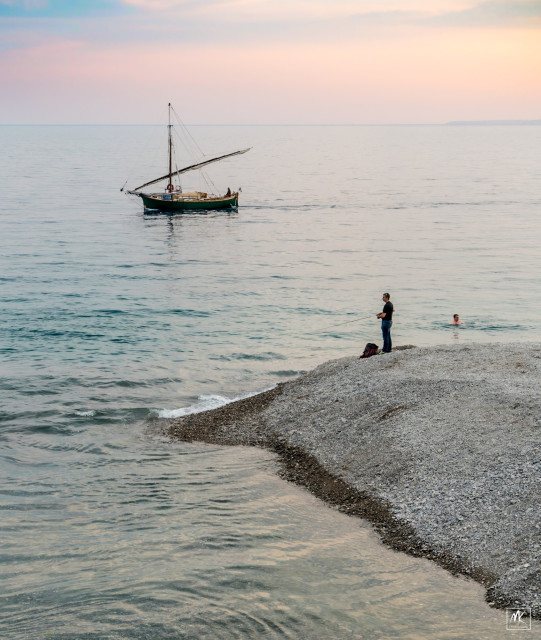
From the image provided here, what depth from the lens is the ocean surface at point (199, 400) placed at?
575 inches

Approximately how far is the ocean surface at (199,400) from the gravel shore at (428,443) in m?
0.87

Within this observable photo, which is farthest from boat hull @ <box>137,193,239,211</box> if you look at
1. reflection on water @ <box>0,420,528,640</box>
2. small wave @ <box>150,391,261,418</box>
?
reflection on water @ <box>0,420,528,640</box>

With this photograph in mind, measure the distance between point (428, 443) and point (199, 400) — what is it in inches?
432

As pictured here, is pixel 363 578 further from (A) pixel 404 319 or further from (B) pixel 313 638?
(A) pixel 404 319

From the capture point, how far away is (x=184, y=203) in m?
94.6

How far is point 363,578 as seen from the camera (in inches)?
604

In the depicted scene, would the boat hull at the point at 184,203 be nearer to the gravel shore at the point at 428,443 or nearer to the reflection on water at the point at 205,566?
the gravel shore at the point at 428,443

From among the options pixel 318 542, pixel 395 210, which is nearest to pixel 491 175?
pixel 395 210

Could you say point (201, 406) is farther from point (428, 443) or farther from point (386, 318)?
point (428, 443)

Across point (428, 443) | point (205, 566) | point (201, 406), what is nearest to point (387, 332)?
point (201, 406)

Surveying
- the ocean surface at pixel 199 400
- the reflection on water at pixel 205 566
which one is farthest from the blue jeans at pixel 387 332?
the reflection on water at pixel 205 566

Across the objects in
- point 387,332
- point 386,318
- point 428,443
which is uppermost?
point 386,318

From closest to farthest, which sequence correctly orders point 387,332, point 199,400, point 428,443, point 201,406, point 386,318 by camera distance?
point 428,443, point 201,406, point 386,318, point 387,332, point 199,400

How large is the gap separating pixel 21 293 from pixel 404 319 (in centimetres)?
2487
